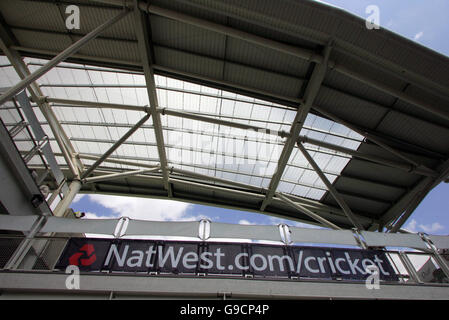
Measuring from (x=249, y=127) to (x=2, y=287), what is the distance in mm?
13810

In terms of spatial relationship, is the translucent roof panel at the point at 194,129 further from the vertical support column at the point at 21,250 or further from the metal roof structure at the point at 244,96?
the vertical support column at the point at 21,250

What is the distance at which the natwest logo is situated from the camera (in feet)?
27.2

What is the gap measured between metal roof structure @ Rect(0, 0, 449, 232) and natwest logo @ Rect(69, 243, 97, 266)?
7.52m

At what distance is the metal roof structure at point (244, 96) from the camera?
13.0m

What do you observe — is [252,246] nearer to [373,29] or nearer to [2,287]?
[2,287]

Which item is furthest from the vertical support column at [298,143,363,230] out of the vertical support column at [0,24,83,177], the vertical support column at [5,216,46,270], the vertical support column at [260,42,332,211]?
the vertical support column at [0,24,83,177]

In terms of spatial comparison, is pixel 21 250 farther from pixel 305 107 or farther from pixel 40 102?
pixel 305 107

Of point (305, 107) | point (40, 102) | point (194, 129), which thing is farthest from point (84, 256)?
Answer: point (40, 102)

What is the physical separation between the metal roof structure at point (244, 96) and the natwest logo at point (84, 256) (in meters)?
7.52

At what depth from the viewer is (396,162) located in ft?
57.3

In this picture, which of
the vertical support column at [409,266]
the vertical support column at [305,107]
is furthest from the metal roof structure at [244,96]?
the vertical support column at [409,266]

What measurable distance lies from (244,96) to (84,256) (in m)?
12.8
